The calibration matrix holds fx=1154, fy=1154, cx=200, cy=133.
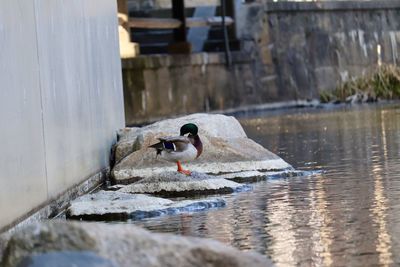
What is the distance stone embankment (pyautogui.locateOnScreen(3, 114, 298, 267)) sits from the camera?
391 centimetres

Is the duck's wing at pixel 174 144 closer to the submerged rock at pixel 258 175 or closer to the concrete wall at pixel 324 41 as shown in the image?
the submerged rock at pixel 258 175

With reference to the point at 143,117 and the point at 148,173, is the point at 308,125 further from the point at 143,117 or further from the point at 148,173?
the point at 148,173

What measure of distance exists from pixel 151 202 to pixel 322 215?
112 centimetres

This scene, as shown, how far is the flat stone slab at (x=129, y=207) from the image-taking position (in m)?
6.58

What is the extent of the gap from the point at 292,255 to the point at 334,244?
0.34 metres

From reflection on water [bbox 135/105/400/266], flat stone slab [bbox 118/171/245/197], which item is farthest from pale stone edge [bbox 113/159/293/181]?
flat stone slab [bbox 118/171/245/197]

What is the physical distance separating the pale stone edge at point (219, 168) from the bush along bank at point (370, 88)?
15399 millimetres

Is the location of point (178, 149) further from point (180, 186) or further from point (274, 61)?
point (274, 61)

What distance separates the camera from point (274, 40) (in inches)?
990

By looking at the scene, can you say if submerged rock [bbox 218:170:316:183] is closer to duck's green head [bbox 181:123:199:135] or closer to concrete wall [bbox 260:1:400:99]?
duck's green head [bbox 181:123:199:135]

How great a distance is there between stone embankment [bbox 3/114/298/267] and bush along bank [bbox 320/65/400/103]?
45.9 ft

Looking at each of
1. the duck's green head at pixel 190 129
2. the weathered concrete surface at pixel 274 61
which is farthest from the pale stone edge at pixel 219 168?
the weathered concrete surface at pixel 274 61

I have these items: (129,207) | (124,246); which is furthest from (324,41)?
(124,246)

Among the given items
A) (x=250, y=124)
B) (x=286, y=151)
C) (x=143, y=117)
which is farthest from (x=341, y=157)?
(x=143, y=117)
